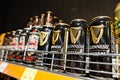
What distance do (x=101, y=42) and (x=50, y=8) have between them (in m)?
0.97

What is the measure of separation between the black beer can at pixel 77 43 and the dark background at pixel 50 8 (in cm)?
42

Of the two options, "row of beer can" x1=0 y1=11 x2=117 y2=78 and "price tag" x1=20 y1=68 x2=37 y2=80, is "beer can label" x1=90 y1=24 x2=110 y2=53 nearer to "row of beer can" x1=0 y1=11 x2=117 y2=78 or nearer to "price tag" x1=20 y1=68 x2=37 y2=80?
"row of beer can" x1=0 y1=11 x2=117 y2=78

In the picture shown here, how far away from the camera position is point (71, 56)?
52cm

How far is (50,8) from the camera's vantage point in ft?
4.46

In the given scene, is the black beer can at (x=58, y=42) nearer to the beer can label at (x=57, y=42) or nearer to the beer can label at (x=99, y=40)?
the beer can label at (x=57, y=42)

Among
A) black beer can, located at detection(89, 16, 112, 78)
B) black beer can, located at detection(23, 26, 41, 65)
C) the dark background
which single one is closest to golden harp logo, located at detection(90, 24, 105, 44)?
black beer can, located at detection(89, 16, 112, 78)

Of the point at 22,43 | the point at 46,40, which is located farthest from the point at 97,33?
the point at 22,43

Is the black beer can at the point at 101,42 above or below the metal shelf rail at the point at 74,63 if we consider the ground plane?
above

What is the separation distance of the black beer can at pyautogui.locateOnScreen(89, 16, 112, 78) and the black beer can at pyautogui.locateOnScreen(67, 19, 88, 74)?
36mm

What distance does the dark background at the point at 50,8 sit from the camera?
3.10 feet

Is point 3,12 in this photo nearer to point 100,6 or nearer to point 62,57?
point 100,6

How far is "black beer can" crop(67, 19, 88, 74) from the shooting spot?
0.50 meters

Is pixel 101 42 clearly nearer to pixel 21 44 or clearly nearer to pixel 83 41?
pixel 83 41

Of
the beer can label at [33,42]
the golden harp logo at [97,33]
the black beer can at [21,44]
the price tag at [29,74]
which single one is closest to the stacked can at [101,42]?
the golden harp logo at [97,33]
